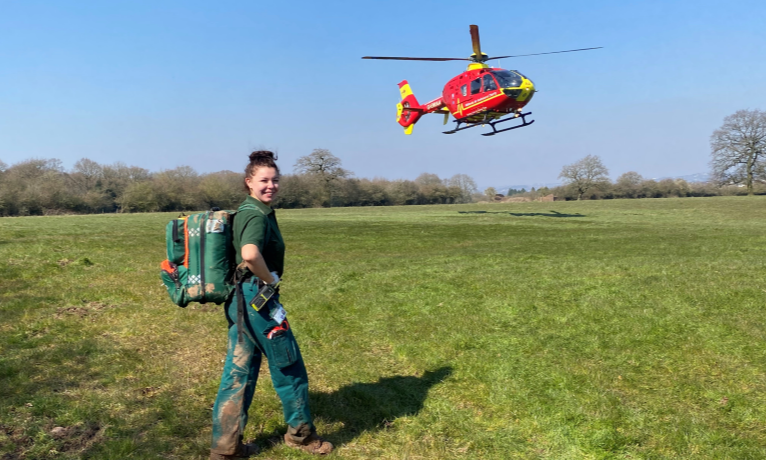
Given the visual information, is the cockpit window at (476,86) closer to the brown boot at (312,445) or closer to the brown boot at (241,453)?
the brown boot at (312,445)

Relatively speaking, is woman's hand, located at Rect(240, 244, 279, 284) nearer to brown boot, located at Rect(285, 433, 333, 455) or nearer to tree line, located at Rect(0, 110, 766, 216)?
brown boot, located at Rect(285, 433, 333, 455)

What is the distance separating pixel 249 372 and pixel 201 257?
113cm

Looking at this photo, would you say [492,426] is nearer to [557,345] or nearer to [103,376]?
[557,345]

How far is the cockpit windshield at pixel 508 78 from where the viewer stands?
90.5ft

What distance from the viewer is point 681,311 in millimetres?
7840

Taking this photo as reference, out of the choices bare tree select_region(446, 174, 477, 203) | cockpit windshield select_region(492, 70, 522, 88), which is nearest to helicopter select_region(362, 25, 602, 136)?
cockpit windshield select_region(492, 70, 522, 88)

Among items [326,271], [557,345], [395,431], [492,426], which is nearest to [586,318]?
[557,345]

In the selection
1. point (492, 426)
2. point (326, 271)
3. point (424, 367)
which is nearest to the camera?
point (492, 426)

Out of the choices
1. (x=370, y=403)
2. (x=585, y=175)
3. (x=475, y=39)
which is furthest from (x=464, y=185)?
(x=370, y=403)

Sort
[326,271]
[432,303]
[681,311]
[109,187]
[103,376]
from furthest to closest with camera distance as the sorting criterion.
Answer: [109,187] → [326,271] → [432,303] → [681,311] → [103,376]

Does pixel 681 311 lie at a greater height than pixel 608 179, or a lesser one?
lesser

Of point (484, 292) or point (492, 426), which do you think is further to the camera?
point (484, 292)

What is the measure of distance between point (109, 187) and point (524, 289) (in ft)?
204

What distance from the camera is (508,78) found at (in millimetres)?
27719
